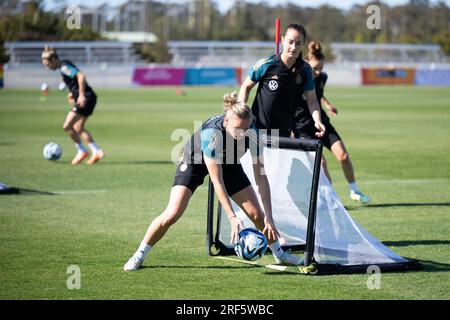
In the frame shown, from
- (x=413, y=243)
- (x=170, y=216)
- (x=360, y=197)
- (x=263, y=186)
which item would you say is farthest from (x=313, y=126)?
(x=170, y=216)

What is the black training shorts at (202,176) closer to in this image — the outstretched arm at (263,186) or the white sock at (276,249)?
the outstretched arm at (263,186)

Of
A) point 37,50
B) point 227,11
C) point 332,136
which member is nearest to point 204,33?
point 227,11

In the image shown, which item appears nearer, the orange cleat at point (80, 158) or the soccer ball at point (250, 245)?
the soccer ball at point (250, 245)

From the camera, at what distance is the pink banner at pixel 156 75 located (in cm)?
Answer: 5206

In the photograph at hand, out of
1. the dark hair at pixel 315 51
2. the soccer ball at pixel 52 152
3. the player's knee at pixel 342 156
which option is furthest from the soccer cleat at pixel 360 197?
the soccer ball at pixel 52 152

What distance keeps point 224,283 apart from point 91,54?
187 ft

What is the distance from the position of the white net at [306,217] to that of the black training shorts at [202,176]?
0.87m

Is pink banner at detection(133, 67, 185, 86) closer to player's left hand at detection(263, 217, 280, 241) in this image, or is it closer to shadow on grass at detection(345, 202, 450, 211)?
shadow on grass at detection(345, 202, 450, 211)

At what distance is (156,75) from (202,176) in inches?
1765

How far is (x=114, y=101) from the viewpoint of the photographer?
37.3 metres

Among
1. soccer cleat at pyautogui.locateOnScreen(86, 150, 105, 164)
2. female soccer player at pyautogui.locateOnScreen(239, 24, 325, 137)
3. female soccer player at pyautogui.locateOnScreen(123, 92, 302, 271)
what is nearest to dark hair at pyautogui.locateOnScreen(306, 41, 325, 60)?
female soccer player at pyautogui.locateOnScreen(239, 24, 325, 137)

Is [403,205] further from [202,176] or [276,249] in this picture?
[202,176]
